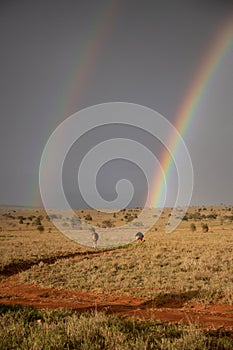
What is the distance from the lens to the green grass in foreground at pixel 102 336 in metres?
6.41

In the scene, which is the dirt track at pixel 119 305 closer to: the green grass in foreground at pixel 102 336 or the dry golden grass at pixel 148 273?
the dry golden grass at pixel 148 273

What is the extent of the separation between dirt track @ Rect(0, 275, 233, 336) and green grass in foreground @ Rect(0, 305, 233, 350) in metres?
1.53

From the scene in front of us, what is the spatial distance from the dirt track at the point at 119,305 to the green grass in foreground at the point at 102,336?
1534 millimetres

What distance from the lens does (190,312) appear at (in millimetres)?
11531

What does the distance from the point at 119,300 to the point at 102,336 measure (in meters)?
7.17

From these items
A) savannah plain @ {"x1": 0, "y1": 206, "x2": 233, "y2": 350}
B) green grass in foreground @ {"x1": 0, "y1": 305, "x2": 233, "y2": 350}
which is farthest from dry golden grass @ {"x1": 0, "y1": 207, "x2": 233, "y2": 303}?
green grass in foreground @ {"x1": 0, "y1": 305, "x2": 233, "y2": 350}

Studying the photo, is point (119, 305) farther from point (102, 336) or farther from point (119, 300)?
point (102, 336)

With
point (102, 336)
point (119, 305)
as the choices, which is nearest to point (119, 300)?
point (119, 305)

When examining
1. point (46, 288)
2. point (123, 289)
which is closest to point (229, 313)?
point (123, 289)

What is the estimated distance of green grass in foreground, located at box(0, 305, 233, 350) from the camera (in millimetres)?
6414

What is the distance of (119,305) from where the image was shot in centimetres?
1276

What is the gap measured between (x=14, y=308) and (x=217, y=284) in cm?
825

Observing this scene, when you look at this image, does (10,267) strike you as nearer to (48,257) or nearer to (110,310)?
(48,257)

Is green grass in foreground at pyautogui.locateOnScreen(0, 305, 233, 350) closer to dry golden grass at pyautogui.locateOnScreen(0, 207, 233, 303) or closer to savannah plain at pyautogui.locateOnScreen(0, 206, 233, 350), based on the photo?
savannah plain at pyautogui.locateOnScreen(0, 206, 233, 350)
